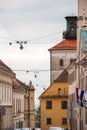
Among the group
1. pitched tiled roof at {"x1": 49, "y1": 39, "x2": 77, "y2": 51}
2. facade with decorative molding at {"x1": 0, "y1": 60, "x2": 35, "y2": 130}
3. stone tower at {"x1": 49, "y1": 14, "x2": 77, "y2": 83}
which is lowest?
facade with decorative molding at {"x1": 0, "y1": 60, "x2": 35, "y2": 130}

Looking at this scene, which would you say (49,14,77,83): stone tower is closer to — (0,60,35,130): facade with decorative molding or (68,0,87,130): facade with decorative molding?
(0,60,35,130): facade with decorative molding

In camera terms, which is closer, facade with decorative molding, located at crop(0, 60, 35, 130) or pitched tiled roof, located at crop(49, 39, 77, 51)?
facade with decorative molding, located at crop(0, 60, 35, 130)

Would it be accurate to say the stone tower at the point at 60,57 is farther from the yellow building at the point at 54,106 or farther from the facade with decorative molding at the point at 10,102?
the facade with decorative molding at the point at 10,102

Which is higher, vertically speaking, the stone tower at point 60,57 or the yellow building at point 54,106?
the stone tower at point 60,57

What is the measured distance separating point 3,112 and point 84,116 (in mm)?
9206

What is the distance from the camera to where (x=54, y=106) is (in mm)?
104188

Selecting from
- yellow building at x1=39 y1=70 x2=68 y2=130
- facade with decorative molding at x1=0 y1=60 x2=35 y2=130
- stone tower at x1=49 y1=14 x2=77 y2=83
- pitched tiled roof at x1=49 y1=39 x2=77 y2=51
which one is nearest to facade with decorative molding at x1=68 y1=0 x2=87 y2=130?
facade with decorative molding at x1=0 y1=60 x2=35 y2=130

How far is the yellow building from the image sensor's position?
10388cm

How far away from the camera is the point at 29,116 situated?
108438mm

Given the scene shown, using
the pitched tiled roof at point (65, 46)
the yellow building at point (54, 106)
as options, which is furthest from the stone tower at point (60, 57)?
the yellow building at point (54, 106)

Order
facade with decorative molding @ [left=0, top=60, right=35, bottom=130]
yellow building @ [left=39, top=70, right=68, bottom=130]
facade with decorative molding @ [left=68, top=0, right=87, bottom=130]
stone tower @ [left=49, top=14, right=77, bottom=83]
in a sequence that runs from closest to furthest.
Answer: facade with decorative molding @ [left=68, top=0, right=87, bottom=130], facade with decorative molding @ [left=0, top=60, right=35, bottom=130], yellow building @ [left=39, top=70, right=68, bottom=130], stone tower @ [left=49, top=14, right=77, bottom=83]

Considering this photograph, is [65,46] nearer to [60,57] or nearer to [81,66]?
[60,57]

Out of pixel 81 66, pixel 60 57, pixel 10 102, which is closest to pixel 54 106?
pixel 60 57

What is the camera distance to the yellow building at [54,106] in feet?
341
